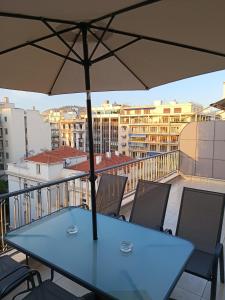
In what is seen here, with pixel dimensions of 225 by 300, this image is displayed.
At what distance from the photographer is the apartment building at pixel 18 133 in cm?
3173

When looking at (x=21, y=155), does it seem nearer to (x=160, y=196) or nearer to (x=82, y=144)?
(x=82, y=144)

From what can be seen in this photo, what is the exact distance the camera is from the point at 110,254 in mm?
1733

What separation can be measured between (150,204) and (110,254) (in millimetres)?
1126

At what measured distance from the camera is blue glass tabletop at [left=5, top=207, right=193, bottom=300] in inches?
55.4

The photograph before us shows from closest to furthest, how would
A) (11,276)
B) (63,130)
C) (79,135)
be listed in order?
1. (11,276)
2. (79,135)
3. (63,130)

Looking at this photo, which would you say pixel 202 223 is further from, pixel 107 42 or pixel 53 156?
pixel 53 156

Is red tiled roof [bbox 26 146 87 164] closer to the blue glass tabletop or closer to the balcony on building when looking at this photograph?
the balcony on building

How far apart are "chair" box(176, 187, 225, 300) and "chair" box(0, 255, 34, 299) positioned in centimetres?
141

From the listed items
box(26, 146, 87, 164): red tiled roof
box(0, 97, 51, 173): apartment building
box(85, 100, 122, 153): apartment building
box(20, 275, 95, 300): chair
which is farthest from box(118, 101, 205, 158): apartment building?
box(20, 275, 95, 300): chair

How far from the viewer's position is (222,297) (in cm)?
218

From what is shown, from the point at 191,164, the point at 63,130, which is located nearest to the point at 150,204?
the point at 191,164

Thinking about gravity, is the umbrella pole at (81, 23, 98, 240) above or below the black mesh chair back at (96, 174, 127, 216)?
above

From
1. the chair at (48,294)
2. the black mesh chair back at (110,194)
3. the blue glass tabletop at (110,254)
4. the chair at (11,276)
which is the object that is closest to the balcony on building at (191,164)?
the black mesh chair back at (110,194)

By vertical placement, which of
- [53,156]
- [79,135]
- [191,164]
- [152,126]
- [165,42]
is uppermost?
[165,42]
